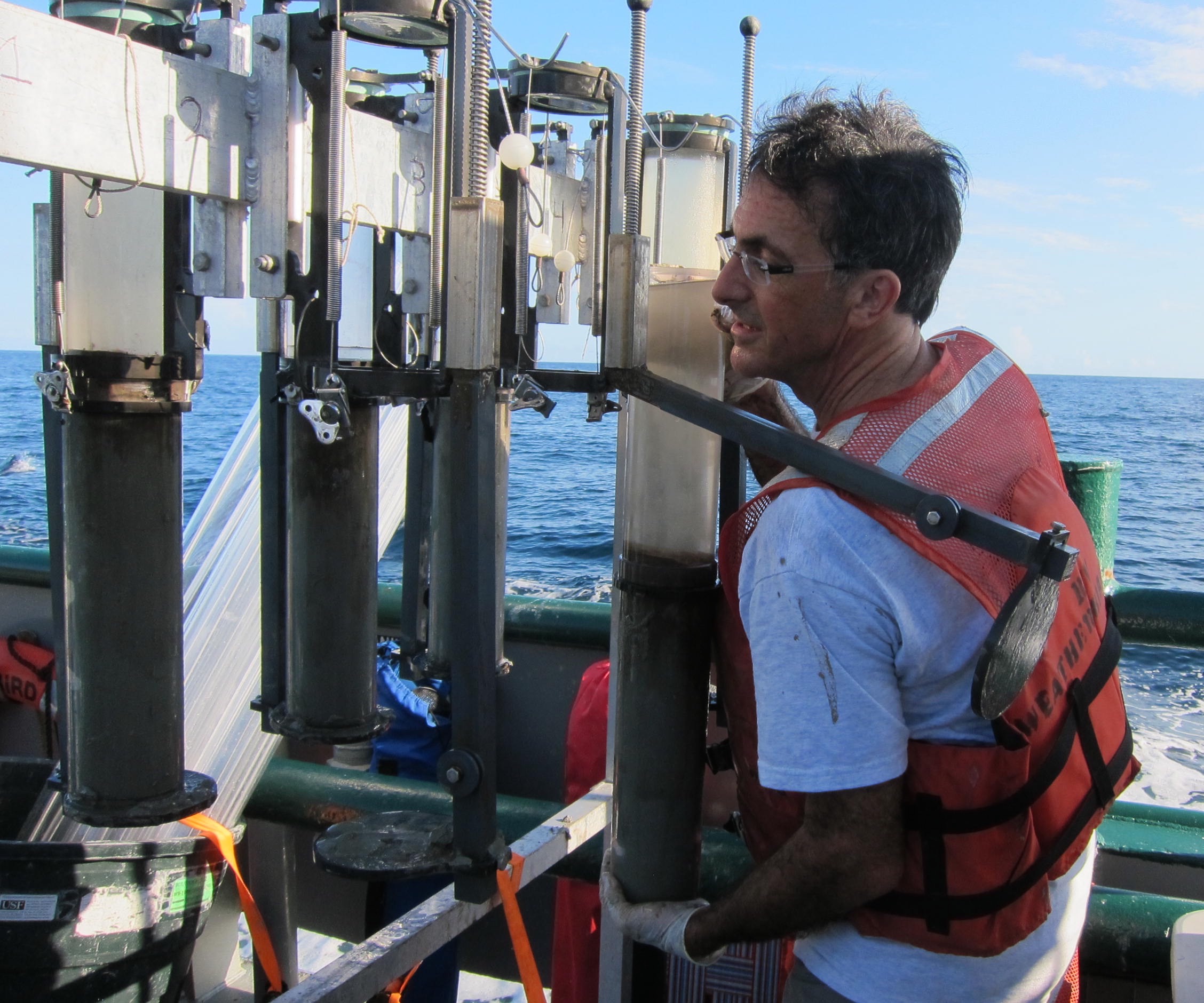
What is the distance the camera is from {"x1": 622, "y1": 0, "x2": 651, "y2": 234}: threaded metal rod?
5.04 ft

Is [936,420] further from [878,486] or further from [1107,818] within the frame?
[1107,818]

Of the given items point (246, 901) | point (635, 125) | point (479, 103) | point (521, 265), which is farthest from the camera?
point (246, 901)

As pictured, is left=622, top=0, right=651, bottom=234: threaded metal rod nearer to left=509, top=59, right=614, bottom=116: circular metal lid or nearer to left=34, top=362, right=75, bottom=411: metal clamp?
left=509, top=59, right=614, bottom=116: circular metal lid

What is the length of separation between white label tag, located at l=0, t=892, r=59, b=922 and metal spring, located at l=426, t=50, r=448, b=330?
1467mm

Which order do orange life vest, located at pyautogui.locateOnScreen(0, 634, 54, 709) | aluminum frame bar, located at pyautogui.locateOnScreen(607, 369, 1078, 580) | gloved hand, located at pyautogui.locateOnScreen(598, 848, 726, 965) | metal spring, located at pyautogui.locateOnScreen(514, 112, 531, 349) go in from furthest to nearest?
1. orange life vest, located at pyautogui.locateOnScreen(0, 634, 54, 709)
2. metal spring, located at pyautogui.locateOnScreen(514, 112, 531, 349)
3. gloved hand, located at pyautogui.locateOnScreen(598, 848, 726, 965)
4. aluminum frame bar, located at pyautogui.locateOnScreen(607, 369, 1078, 580)

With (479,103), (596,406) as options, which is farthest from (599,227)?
(479,103)

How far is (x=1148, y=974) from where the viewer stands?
2.14 metres

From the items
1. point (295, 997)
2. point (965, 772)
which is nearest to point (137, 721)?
point (295, 997)

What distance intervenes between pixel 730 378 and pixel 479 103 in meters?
0.65

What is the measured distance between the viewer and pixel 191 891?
2.35 m

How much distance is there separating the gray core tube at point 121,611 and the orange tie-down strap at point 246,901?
0.77 metres

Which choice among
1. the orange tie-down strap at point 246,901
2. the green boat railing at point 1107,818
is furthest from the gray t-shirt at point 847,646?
the orange tie-down strap at point 246,901

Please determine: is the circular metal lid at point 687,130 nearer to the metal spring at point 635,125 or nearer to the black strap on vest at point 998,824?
the metal spring at point 635,125

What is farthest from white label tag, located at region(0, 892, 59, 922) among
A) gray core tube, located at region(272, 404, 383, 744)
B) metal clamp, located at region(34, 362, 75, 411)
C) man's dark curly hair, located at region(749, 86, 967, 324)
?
man's dark curly hair, located at region(749, 86, 967, 324)
